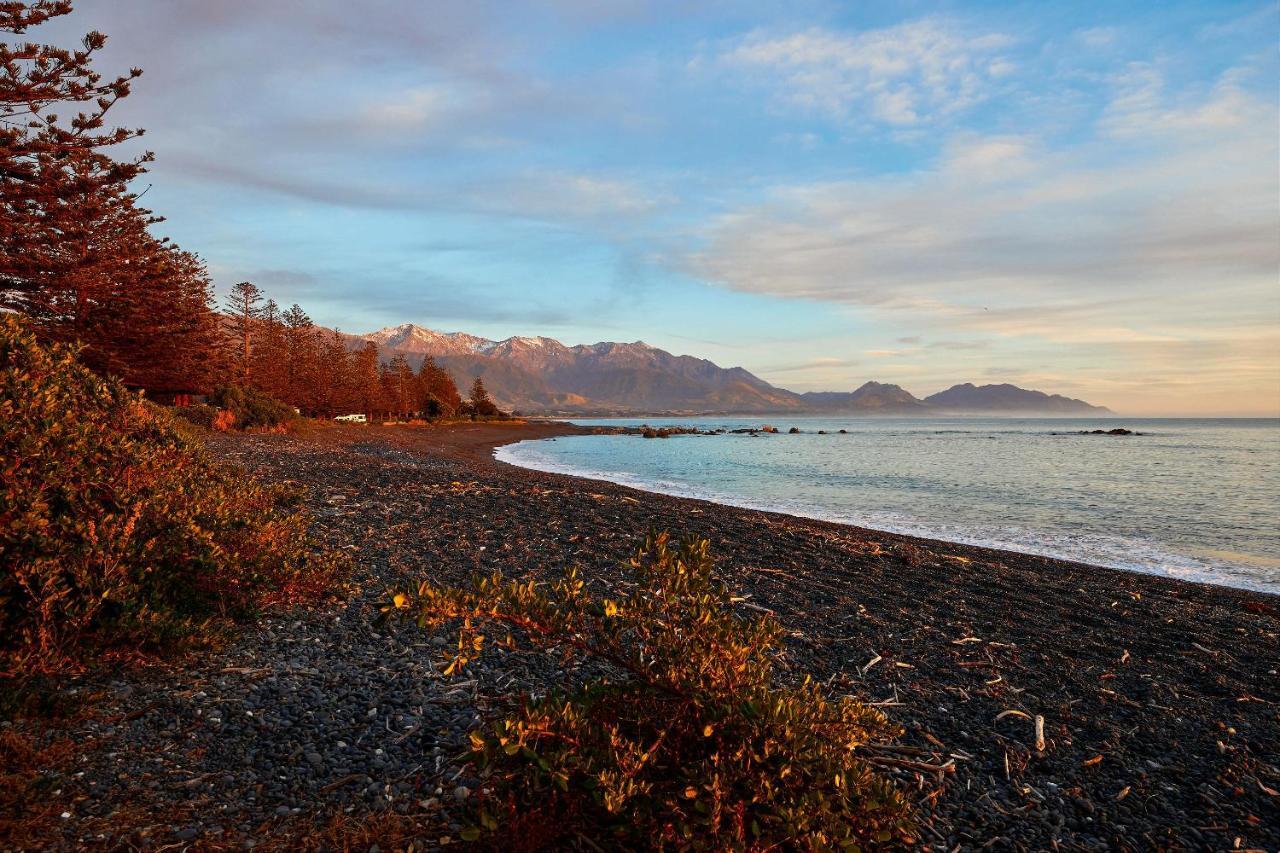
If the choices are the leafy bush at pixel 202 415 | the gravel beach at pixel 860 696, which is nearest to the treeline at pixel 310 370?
the leafy bush at pixel 202 415

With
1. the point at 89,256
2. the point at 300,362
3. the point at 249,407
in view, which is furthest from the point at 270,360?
the point at 89,256

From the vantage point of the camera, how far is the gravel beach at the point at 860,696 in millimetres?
3682

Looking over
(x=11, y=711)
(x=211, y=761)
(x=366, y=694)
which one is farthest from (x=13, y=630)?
(x=366, y=694)

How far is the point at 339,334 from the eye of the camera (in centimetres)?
8112

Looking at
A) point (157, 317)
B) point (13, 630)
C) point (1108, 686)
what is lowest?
point (1108, 686)

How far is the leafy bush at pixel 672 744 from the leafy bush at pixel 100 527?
3.19 m

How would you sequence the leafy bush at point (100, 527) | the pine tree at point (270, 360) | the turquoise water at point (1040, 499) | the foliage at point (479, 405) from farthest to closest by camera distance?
the foliage at point (479, 405)
the pine tree at point (270, 360)
the turquoise water at point (1040, 499)
the leafy bush at point (100, 527)

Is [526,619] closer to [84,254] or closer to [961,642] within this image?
[961,642]

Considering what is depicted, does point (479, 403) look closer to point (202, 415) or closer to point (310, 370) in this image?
point (310, 370)

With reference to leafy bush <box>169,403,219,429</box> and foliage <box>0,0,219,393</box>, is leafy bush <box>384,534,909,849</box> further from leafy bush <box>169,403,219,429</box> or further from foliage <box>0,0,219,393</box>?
leafy bush <box>169,403,219,429</box>

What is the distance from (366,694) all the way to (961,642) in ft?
20.5

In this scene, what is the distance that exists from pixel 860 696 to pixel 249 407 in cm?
4060

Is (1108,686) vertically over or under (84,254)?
under

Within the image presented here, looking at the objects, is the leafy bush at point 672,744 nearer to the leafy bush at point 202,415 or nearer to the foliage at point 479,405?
the leafy bush at point 202,415
